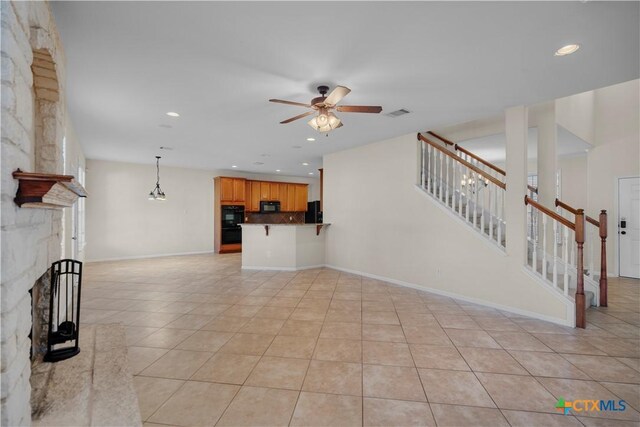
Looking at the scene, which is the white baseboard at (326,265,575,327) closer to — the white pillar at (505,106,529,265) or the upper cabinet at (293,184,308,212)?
the white pillar at (505,106,529,265)

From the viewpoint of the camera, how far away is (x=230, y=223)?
8.83m

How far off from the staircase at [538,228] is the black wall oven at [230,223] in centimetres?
611

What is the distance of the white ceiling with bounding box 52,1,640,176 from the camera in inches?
77.8

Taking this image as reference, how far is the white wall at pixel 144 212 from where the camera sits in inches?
283

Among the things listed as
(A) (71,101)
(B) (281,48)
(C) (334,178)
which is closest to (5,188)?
(B) (281,48)

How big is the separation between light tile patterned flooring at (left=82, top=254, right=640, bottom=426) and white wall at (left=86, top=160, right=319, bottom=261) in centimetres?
365

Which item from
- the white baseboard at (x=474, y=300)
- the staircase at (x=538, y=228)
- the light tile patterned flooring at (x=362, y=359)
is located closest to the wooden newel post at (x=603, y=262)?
the staircase at (x=538, y=228)

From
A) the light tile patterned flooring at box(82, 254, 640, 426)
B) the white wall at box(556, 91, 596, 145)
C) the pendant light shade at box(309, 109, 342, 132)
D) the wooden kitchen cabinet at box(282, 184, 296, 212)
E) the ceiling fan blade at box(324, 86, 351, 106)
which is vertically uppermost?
the white wall at box(556, 91, 596, 145)

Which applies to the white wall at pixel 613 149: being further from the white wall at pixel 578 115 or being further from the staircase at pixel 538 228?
the staircase at pixel 538 228

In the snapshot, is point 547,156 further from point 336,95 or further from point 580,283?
point 336,95

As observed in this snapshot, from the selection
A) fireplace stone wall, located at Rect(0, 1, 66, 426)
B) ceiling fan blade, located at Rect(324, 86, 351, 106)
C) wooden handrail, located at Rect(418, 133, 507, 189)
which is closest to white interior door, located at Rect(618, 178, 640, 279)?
wooden handrail, located at Rect(418, 133, 507, 189)

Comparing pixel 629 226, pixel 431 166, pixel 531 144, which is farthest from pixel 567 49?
pixel 629 226

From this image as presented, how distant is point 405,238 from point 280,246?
274cm

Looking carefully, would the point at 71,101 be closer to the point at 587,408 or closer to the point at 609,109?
the point at 587,408
